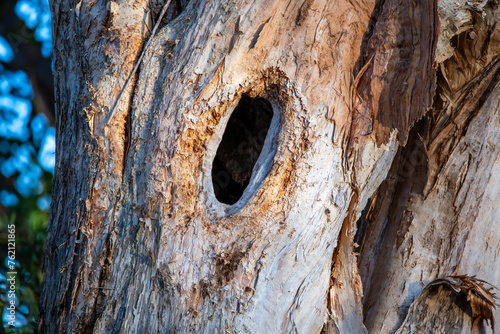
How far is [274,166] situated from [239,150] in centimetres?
54

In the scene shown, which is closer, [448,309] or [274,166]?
[274,166]

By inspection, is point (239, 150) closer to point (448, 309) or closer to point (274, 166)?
point (274, 166)

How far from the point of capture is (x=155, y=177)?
1626 mm

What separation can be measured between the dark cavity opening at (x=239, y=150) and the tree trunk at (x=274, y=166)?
37 centimetres

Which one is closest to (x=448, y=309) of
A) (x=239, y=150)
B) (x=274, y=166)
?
(x=274, y=166)

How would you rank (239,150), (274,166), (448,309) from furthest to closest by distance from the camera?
(239,150) → (448,309) → (274,166)

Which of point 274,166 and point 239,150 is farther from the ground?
point 239,150

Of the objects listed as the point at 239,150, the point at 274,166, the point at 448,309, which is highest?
the point at 239,150

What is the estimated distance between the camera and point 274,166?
164cm

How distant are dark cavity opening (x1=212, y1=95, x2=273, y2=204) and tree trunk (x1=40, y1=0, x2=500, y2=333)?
1.21 feet

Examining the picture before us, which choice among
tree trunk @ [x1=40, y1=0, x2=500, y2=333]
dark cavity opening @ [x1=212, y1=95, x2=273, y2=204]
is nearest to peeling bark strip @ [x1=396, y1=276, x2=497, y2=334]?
tree trunk @ [x1=40, y1=0, x2=500, y2=333]

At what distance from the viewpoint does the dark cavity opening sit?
83.7 inches

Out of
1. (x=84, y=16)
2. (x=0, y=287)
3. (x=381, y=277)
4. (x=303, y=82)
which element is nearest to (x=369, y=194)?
(x=381, y=277)

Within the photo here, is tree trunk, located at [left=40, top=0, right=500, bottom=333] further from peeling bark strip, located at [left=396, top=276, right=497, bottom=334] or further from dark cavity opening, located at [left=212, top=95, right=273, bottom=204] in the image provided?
dark cavity opening, located at [left=212, top=95, right=273, bottom=204]
